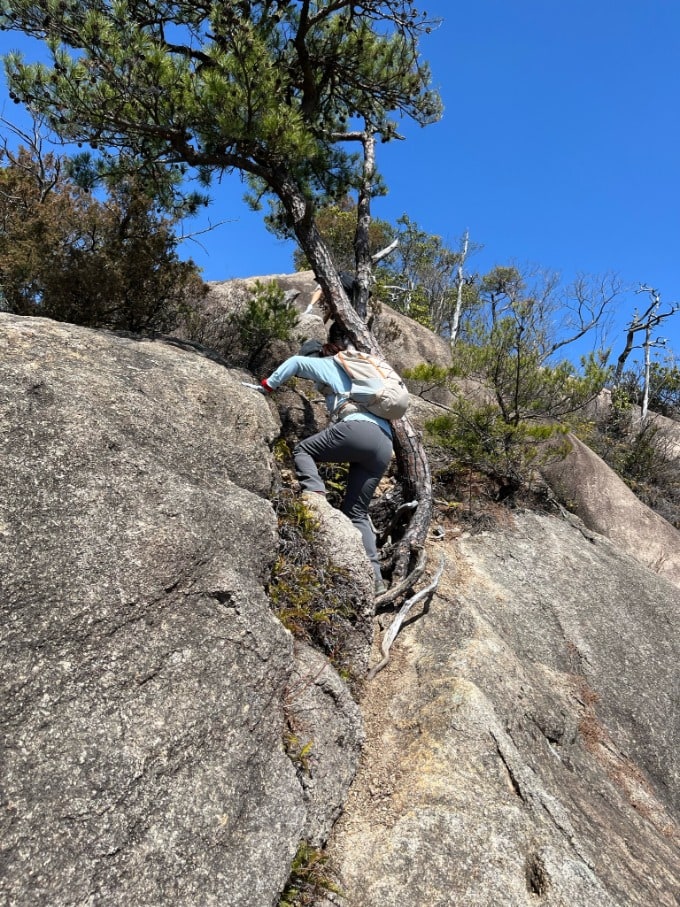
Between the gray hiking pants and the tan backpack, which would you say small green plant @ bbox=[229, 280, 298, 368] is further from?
the gray hiking pants

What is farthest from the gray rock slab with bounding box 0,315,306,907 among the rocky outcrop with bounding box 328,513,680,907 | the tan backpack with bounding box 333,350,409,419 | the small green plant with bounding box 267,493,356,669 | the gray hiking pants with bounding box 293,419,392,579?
the tan backpack with bounding box 333,350,409,419

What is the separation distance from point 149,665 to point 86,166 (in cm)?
510

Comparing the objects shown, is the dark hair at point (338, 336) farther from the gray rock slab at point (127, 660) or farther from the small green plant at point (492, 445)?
the gray rock slab at point (127, 660)

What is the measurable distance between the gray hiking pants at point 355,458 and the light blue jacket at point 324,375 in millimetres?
152

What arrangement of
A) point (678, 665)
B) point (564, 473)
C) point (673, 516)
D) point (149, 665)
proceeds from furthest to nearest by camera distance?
point (673, 516) → point (564, 473) → point (678, 665) → point (149, 665)

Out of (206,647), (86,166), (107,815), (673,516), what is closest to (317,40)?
(86,166)

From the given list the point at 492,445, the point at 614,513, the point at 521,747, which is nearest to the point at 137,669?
the point at 521,747

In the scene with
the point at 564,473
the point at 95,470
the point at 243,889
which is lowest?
the point at 243,889

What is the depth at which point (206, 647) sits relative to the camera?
2.63m

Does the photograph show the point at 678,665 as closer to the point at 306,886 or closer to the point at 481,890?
the point at 481,890

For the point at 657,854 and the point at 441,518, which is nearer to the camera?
the point at 657,854

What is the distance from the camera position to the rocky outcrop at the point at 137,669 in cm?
199

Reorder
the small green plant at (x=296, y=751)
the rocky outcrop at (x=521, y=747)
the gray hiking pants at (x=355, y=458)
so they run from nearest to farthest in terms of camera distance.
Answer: the rocky outcrop at (x=521, y=747) < the small green plant at (x=296, y=751) < the gray hiking pants at (x=355, y=458)

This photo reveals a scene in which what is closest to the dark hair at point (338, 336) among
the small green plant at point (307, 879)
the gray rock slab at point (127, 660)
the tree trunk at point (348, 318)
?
the tree trunk at point (348, 318)
